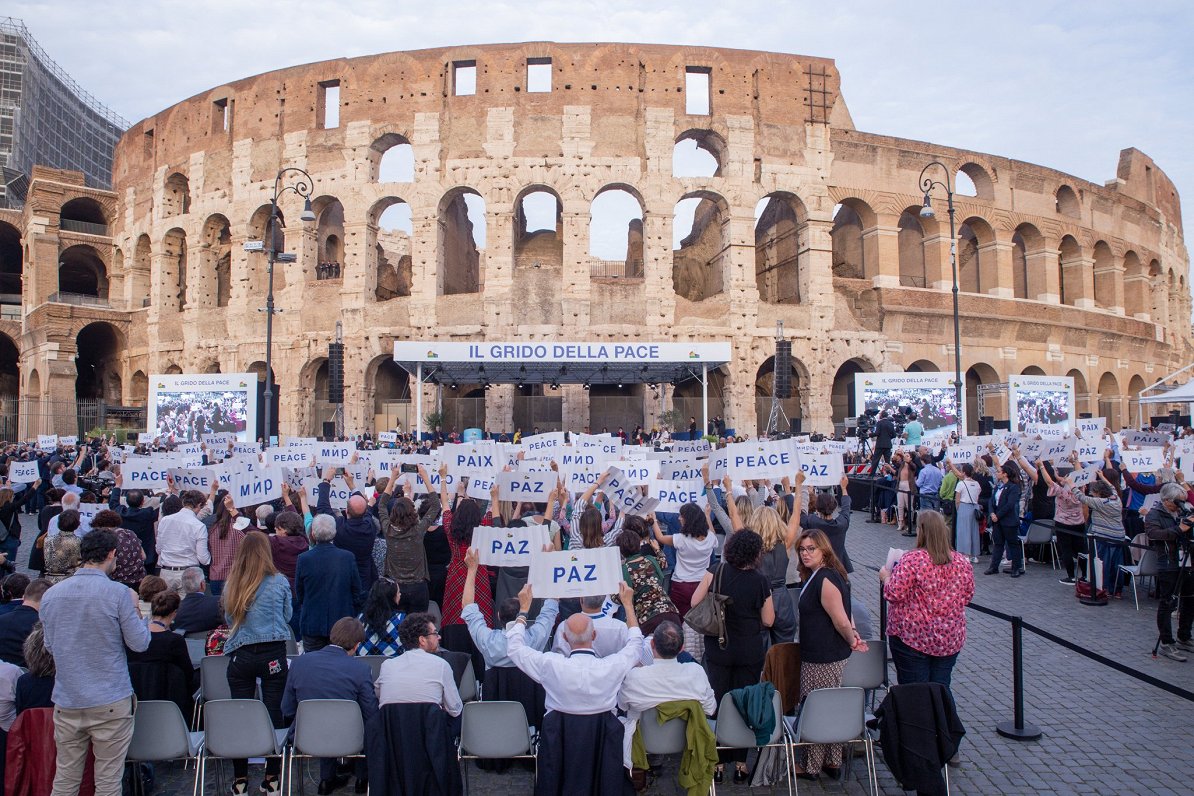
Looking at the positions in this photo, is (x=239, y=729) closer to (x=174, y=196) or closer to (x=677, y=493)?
(x=677, y=493)

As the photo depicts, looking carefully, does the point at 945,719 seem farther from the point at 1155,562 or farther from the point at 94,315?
the point at 94,315

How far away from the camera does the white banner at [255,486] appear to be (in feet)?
28.7

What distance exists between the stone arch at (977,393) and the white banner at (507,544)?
3455 cm

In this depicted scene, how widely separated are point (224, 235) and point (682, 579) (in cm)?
4058

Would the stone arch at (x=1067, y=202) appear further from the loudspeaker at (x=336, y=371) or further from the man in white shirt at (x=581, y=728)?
the man in white shirt at (x=581, y=728)

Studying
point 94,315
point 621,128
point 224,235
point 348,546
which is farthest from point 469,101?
point 348,546

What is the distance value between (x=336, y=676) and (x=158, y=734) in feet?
3.82

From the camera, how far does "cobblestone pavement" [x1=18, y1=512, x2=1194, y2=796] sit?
17.5ft

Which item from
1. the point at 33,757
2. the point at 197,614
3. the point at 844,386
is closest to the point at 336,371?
the point at 844,386

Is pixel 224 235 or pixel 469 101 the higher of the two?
pixel 469 101

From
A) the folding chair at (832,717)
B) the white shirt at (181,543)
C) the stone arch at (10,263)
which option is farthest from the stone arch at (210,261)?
the folding chair at (832,717)

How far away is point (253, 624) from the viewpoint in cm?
531

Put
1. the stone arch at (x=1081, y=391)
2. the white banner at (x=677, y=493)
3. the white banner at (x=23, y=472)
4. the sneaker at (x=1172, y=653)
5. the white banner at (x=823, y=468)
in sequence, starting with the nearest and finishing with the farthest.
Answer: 1. the sneaker at (x=1172, y=653)
2. the white banner at (x=677, y=493)
3. the white banner at (x=823, y=468)
4. the white banner at (x=23, y=472)
5. the stone arch at (x=1081, y=391)

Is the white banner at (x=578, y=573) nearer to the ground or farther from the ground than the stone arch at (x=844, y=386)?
nearer to the ground
